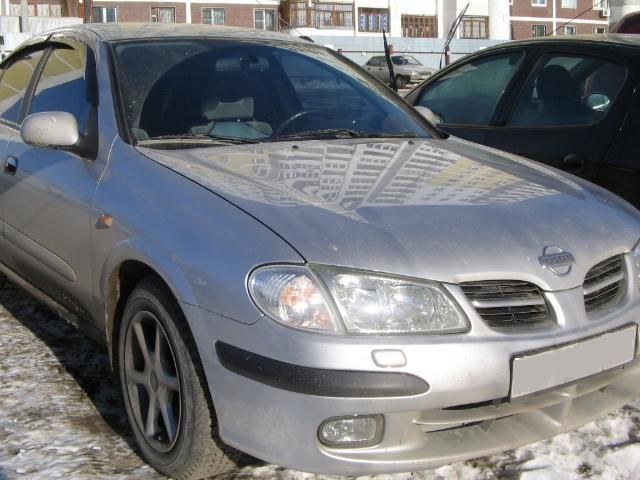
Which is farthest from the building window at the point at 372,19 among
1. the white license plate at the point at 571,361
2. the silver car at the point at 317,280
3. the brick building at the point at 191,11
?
the white license plate at the point at 571,361

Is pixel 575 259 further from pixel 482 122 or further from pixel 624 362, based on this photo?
pixel 482 122

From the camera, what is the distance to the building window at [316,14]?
51.2 m

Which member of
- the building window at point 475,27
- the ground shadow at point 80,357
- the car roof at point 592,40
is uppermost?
Result: the building window at point 475,27

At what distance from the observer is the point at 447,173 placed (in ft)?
9.84

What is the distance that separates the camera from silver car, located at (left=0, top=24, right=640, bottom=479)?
2.22 metres

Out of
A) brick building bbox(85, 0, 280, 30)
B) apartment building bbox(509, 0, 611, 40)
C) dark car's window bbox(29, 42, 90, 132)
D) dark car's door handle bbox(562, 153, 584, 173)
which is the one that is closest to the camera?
dark car's window bbox(29, 42, 90, 132)

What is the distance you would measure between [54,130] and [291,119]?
975 millimetres

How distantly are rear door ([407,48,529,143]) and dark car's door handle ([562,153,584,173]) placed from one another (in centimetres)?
59

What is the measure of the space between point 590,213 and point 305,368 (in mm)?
1213

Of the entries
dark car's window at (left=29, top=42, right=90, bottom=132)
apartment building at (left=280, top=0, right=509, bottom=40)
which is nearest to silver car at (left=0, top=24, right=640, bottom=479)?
dark car's window at (left=29, top=42, right=90, bottom=132)

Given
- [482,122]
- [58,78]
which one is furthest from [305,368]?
[482,122]

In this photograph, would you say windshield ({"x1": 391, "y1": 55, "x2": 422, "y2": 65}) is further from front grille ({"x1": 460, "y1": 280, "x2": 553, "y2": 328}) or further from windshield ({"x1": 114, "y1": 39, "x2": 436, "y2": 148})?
front grille ({"x1": 460, "y1": 280, "x2": 553, "y2": 328})

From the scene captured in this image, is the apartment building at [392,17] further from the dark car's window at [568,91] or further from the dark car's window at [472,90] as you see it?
the dark car's window at [568,91]

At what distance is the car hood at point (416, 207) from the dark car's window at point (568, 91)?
1.09 meters
